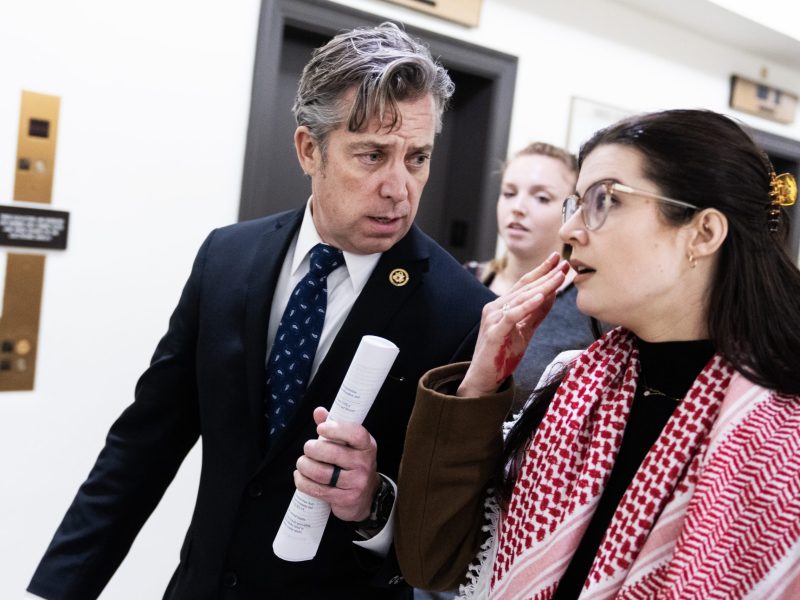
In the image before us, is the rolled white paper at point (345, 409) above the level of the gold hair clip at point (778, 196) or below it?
below

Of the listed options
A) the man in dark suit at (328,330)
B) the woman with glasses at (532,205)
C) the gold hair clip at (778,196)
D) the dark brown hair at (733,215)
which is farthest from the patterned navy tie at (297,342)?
the woman with glasses at (532,205)

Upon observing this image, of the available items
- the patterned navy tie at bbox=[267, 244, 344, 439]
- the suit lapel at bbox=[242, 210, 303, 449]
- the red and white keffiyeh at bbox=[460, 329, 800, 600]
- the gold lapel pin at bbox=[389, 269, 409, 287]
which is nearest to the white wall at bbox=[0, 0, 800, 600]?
the suit lapel at bbox=[242, 210, 303, 449]

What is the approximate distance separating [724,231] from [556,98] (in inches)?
99.7

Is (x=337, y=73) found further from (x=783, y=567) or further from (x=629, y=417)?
(x=783, y=567)

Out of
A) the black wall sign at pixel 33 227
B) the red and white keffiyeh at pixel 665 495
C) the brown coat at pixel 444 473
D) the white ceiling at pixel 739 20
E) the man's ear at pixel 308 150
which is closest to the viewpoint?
the red and white keffiyeh at pixel 665 495

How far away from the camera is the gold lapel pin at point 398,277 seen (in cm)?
125

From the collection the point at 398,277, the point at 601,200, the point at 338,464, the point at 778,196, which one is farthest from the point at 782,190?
the point at 338,464

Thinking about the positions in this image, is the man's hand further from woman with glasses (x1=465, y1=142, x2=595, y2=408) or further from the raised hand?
woman with glasses (x1=465, y1=142, x2=595, y2=408)

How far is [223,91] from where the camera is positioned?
8.04 feet

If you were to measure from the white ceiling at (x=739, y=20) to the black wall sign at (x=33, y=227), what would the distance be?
8.81ft

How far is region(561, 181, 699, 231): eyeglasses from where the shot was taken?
975 millimetres

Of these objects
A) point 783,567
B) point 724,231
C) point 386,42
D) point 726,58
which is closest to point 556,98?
point 726,58

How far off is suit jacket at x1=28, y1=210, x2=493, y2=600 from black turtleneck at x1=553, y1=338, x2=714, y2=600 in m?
0.30

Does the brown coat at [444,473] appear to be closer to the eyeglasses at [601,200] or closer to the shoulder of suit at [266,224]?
the eyeglasses at [601,200]
